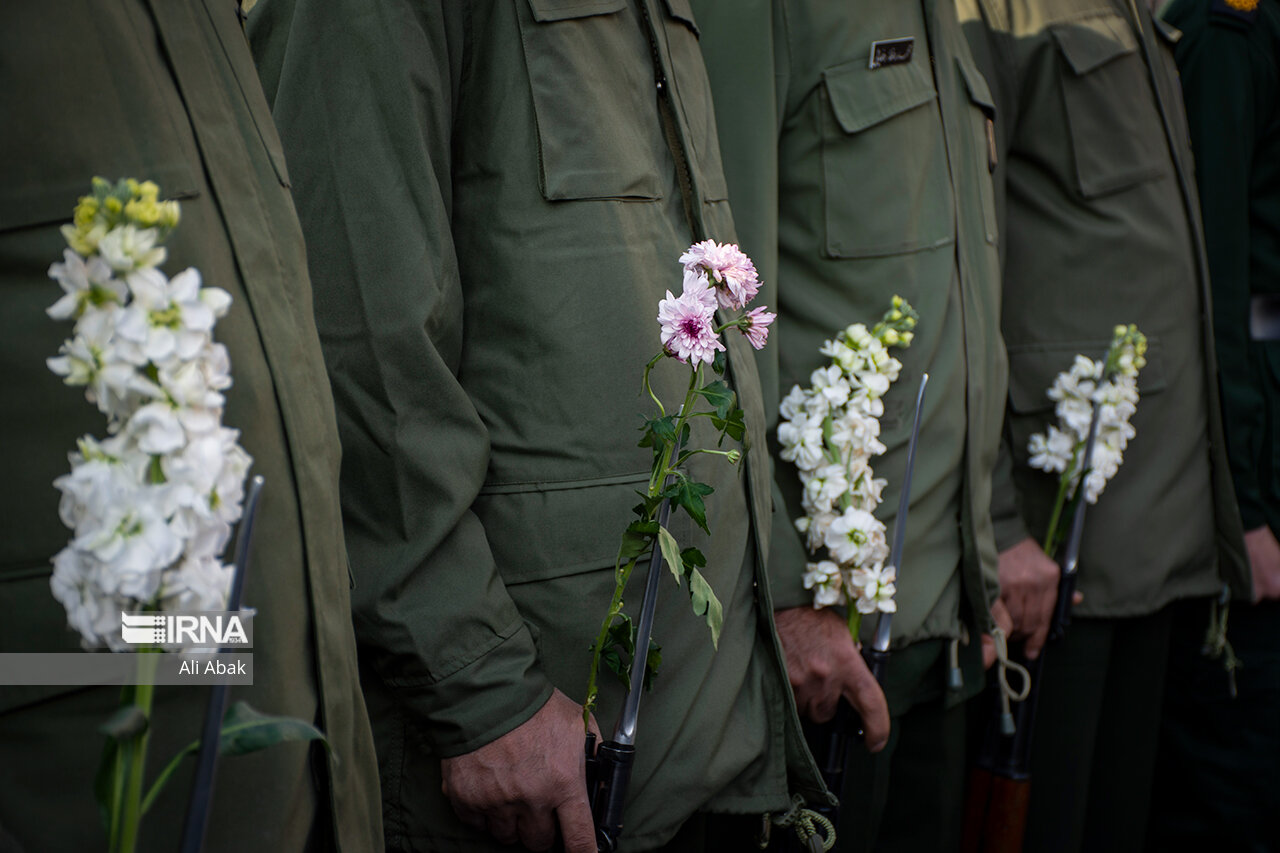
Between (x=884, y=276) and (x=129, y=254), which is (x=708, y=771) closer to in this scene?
(x=884, y=276)

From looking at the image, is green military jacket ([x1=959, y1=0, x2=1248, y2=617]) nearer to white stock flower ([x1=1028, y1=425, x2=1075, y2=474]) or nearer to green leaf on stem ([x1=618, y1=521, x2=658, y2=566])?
white stock flower ([x1=1028, y1=425, x2=1075, y2=474])

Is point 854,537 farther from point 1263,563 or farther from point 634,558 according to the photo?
point 1263,563

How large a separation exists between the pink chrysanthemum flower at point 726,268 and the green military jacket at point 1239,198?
7.13ft

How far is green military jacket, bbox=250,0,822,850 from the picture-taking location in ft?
4.34

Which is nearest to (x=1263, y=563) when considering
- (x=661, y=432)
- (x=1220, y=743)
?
(x=1220, y=743)

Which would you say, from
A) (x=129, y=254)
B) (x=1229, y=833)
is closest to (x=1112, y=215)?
(x=1229, y=833)

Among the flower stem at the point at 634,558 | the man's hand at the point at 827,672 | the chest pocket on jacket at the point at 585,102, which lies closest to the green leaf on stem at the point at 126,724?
the flower stem at the point at 634,558

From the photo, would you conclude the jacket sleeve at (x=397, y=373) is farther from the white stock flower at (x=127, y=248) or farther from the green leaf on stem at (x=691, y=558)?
the white stock flower at (x=127, y=248)

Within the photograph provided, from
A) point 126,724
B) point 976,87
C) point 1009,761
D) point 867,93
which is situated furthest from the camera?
point 1009,761

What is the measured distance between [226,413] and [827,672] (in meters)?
1.21

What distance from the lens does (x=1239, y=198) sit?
293 cm

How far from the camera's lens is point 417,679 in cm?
131

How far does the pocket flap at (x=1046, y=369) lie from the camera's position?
103 inches

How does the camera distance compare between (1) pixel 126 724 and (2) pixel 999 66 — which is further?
(2) pixel 999 66
